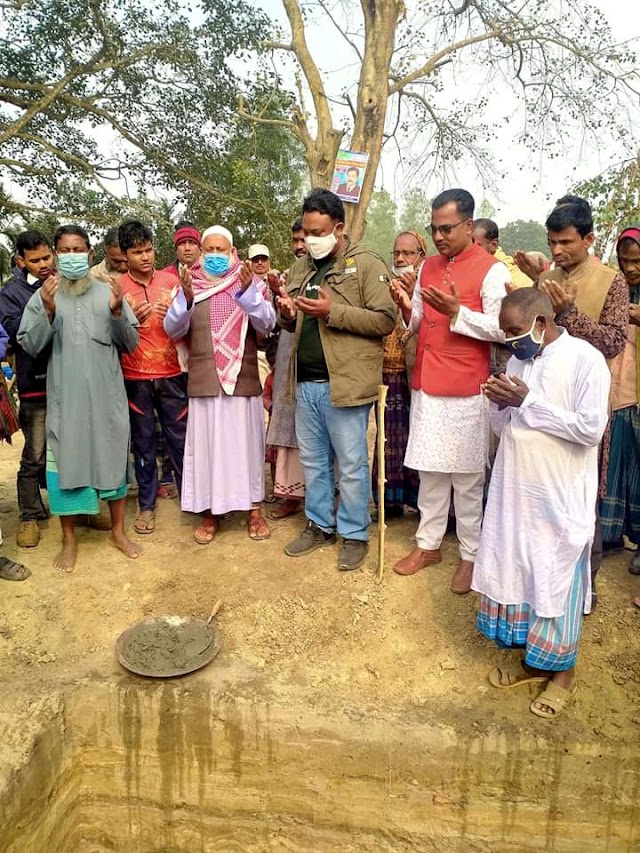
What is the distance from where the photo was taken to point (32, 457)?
404cm

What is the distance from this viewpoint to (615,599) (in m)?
3.43

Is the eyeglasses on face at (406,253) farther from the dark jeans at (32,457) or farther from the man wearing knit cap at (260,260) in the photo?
the dark jeans at (32,457)

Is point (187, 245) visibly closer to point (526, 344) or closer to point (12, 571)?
point (12, 571)

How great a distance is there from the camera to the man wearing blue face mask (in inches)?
139

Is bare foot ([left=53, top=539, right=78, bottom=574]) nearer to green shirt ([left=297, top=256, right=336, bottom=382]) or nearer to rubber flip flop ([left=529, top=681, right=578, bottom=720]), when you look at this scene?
green shirt ([left=297, top=256, right=336, bottom=382])

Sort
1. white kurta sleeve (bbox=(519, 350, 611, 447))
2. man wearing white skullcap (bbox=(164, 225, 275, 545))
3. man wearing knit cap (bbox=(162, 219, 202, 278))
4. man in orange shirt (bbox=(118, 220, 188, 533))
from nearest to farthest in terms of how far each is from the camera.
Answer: white kurta sleeve (bbox=(519, 350, 611, 447))
man wearing white skullcap (bbox=(164, 225, 275, 545))
man in orange shirt (bbox=(118, 220, 188, 533))
man wearing knit cap (bbox=(162, 219, 202, 278))

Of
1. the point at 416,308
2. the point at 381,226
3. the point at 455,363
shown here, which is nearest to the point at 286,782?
the point at 455,363

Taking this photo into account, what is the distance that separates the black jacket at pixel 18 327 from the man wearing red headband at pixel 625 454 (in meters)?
3.44

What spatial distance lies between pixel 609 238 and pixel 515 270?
13.0 ft

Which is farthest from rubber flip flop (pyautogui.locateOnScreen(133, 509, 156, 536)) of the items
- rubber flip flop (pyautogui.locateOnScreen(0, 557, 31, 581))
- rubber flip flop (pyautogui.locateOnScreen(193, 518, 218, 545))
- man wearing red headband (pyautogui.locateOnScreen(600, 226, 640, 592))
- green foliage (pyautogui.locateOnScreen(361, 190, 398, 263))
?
green foliage (pyautogui.locateOnScreen(361, 190, 398, 263))

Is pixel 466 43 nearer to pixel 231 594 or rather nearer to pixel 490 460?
pixel 490 460

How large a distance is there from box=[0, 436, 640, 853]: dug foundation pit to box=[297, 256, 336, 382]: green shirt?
4.38 feet

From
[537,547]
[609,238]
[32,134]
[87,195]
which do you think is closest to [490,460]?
[537,547]

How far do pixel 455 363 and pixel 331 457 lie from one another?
1.09 m
